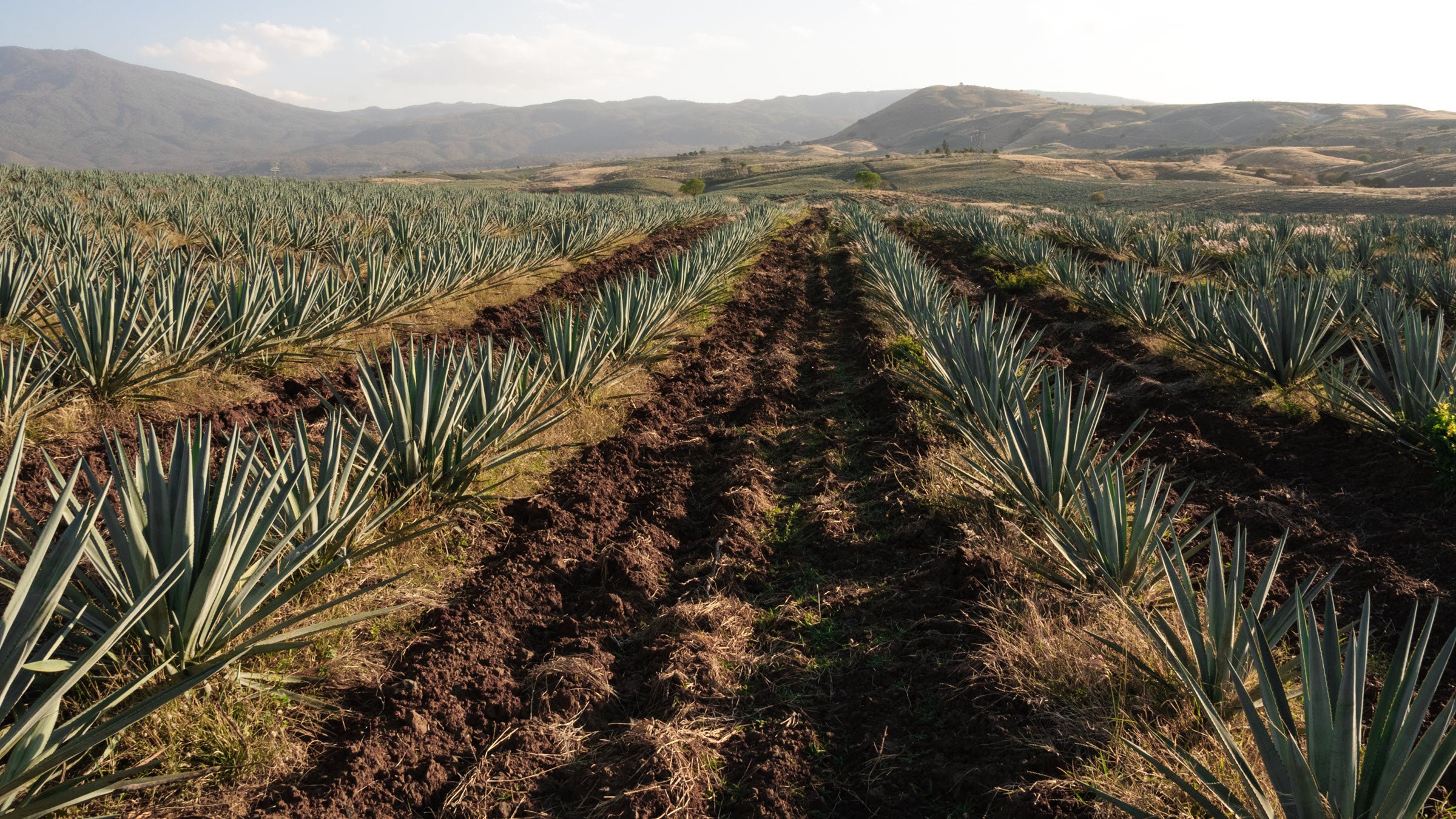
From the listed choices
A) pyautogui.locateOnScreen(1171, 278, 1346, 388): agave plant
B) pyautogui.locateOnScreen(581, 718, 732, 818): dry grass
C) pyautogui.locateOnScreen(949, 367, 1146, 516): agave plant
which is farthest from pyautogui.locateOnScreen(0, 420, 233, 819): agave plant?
pyautogui.locateOnScreen(1171, 278, 1346, 388): agave plant

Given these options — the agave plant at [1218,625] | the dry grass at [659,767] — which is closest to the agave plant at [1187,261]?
the agave plant at [1218,625]

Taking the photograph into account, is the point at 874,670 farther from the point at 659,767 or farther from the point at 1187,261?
the point at 1187,261

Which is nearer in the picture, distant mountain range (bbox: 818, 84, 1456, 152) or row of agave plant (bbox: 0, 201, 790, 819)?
row of agave plant (bbox: 0, 201, 790, 819)

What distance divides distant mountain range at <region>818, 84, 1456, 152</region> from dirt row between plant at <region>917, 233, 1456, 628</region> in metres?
101

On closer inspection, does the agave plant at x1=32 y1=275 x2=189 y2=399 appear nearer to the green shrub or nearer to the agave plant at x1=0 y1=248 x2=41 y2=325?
the agave plant at x1=0 y1=248 x2=41 y2=325

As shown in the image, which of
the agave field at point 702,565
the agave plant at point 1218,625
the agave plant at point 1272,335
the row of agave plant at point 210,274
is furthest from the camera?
the agave plant at point 1272,335

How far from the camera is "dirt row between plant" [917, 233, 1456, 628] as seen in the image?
334 cm

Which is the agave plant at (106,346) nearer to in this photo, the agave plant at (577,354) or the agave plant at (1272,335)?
the agave plant at (577,354)

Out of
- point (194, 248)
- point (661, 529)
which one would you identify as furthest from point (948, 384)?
point (194, 248)

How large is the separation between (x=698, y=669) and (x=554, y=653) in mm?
554

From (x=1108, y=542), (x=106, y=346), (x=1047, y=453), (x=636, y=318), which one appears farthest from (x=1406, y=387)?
(x=106, y=346)

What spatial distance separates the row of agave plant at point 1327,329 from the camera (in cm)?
459

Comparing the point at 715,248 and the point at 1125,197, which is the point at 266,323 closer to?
the point at 715,248

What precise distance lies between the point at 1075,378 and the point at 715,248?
5.70 meters
